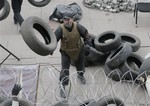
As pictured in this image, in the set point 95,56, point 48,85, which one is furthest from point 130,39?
point 48,85

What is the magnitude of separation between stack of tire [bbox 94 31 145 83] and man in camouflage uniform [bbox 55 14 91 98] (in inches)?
26.2

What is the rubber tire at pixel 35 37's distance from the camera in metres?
6.42

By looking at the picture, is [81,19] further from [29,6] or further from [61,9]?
[29,6]

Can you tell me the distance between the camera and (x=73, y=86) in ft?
26.9

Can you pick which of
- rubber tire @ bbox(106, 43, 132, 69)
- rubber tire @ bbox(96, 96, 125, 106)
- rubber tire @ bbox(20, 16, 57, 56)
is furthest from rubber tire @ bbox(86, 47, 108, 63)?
rubber tire @ bbox(96, 96, 125, 106)

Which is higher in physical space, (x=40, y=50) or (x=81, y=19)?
(x=40, y=50)

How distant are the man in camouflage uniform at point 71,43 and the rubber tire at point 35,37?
0.65 meters

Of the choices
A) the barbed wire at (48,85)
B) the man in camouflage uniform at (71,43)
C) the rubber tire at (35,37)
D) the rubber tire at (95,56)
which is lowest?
the barbed wire at (48,85)

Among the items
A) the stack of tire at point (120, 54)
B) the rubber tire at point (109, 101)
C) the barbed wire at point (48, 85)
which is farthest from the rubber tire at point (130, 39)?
the rubber tire at point (109, 101)

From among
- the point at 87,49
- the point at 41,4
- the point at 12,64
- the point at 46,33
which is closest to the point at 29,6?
the point at 41,4

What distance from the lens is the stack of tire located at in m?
8.59

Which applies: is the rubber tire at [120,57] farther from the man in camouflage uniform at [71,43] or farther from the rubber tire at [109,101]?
the rubber tire at [109,101]

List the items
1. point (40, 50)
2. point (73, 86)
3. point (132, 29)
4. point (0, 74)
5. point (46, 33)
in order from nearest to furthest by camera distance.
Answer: point (40, 50), point (46, 33), point (73, 86), point (0, 74), point (132, 29)

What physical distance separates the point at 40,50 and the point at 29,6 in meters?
5.47
